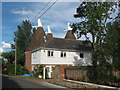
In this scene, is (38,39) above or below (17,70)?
above

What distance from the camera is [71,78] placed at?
69.0ft

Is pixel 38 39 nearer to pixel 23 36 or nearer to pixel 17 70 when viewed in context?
pixel 17 70

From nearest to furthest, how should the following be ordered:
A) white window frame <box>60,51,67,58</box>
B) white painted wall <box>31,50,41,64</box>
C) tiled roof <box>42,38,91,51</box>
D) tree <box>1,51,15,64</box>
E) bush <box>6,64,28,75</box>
Answer: white painted wall <box>31,50,41,64</box> < tiled roof <box>42,38,91,51</box> < white window frame <box>60,51,67,58</box> < bush <box>6,64,28,75</box> < tree <box>1,51,15,64</box>

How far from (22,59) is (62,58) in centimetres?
2038

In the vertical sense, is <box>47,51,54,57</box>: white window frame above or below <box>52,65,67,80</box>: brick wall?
above

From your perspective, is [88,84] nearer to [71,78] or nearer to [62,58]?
[71,78]

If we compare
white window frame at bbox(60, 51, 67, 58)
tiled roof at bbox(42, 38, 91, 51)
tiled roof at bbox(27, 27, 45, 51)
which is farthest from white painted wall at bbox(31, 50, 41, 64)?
white window frame at bbox(60, 51, 67, 58)

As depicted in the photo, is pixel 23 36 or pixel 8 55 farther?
pixel 23 36

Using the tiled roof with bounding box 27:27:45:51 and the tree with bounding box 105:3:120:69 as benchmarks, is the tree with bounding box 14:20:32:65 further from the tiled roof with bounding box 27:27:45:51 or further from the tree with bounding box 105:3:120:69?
the tree with bounding box 105:3:120:69

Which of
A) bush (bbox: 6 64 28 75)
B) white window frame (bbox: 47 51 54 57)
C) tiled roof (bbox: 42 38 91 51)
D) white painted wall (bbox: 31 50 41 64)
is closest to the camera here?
white window frame (bbox: 47 51 54 57)

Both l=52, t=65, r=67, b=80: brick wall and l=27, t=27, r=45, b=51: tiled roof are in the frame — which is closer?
l=52, t=65, r=67, b=80: brick wall

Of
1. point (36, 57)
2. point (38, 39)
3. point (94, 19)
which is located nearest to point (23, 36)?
point (38, 39)

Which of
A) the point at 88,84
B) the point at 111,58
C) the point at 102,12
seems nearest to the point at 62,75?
the point at 88,84

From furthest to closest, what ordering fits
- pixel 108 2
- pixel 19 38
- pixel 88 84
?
pixel 19 38 → pixel 108 2 → pixel 88 84
